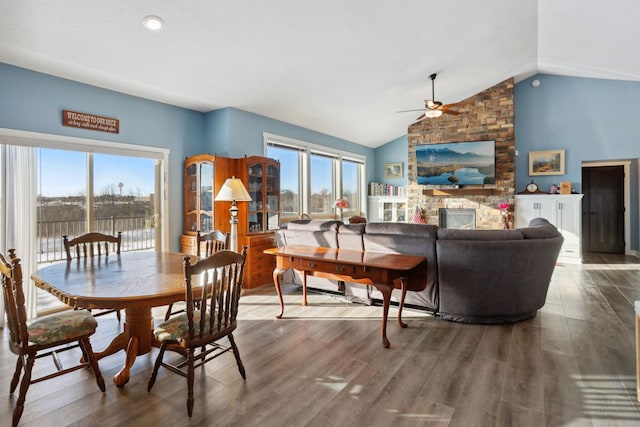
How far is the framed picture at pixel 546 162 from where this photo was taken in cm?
708

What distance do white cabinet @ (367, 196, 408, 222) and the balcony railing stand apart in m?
5.70

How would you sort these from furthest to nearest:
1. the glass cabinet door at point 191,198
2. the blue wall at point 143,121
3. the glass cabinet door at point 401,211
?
the glass cabinet door at point 401,211 < the glass cabinet door at point 191,198 < the blue wall at point 143,121

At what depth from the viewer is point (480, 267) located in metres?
3.20

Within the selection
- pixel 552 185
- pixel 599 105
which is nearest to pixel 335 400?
pixel 552 185

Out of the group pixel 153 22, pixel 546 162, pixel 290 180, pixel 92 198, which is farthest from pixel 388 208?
Answer: pixel 153 22

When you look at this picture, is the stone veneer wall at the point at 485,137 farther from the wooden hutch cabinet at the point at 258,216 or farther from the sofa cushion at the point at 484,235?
the sofa cushion at the point at 484,235

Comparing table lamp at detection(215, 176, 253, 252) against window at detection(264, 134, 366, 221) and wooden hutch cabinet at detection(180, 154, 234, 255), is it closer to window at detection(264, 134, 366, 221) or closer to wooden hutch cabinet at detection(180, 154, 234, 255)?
wooden hutch cabinet at detection(180, 154, 234, 255)

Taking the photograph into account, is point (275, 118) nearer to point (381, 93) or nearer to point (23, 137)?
point (381, 93)

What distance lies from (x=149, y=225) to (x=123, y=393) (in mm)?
2993

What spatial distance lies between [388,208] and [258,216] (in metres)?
4.70

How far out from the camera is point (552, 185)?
7.13 meters

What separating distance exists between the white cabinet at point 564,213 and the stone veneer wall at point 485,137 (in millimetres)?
423

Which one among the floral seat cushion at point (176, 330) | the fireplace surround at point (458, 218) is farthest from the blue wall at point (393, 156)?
the floral seat cushion at point (176, 330)

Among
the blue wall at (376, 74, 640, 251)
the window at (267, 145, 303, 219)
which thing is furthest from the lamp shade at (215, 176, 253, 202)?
the blue wall at (376, 74, 640, 251)
